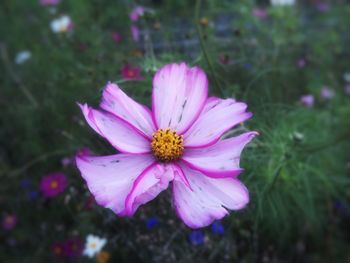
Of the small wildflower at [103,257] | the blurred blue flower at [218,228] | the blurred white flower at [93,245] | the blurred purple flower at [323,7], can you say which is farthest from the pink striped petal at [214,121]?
the blurred purple flower at [323,7]

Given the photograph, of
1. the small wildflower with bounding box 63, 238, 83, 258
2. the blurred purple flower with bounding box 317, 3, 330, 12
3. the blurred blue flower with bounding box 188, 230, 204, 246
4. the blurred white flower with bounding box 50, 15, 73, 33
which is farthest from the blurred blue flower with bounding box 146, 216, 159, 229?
the blurred purple flower with bounding box 317, 3, 330, 12

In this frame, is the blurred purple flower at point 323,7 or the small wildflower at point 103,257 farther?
the blurred purple flower at point 323,7

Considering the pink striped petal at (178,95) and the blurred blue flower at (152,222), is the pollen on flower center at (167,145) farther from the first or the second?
the blurred blue flower at (152,222)

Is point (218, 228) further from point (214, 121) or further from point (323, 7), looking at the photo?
point (323, 7)

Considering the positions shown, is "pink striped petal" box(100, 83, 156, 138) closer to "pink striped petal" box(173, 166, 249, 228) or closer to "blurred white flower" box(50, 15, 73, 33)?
"pink striped petal" box(173, 166, 249, 228)

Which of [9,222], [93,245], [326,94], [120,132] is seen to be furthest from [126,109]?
[326,94]

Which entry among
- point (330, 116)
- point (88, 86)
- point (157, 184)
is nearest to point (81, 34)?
point (88, 86)
